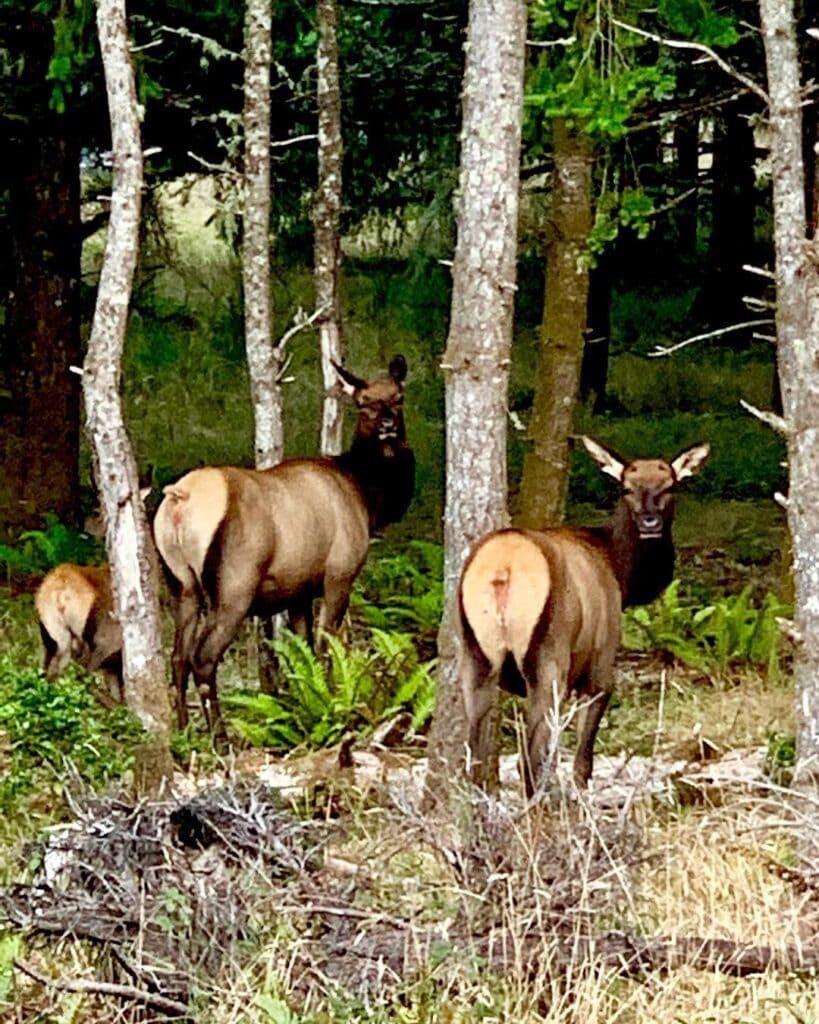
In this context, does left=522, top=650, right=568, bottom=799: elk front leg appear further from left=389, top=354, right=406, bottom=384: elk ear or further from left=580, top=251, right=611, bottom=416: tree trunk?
left=580, top=251, right=611, bottom=416: tree trunk

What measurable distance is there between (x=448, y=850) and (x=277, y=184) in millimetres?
11687

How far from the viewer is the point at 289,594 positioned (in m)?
12.1

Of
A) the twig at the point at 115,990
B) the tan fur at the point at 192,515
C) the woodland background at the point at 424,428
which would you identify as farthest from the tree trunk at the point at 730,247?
the twig at the point at 115,990

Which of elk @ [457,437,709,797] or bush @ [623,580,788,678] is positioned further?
bush @ [623,580,788,678]

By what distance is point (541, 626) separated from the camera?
8922mm

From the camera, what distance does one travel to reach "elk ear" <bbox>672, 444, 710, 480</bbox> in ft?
34.7

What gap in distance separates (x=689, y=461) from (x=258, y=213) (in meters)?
3.23

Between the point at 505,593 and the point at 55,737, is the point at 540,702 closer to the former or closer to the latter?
the point at 505,593

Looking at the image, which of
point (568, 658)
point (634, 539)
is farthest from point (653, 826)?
point (634, 539)

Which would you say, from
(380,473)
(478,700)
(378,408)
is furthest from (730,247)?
(478,700)

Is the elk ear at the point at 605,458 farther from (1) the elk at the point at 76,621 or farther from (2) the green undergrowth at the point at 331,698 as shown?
(1) the elk at the point at 76,621

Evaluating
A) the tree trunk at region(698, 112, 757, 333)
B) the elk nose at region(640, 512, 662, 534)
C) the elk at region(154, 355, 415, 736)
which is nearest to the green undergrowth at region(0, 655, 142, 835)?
the elk at region(154, 355, 415, 736)

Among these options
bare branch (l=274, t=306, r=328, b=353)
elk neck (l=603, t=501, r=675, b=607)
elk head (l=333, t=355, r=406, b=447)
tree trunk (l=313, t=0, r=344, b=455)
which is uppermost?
tree trunk (l=313, t=0, r=344, b=455)

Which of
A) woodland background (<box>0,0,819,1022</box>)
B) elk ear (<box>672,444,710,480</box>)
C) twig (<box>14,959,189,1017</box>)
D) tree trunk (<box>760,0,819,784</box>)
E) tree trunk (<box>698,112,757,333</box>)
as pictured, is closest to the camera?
A: twig (<box>14,959,189,1017</box>)
